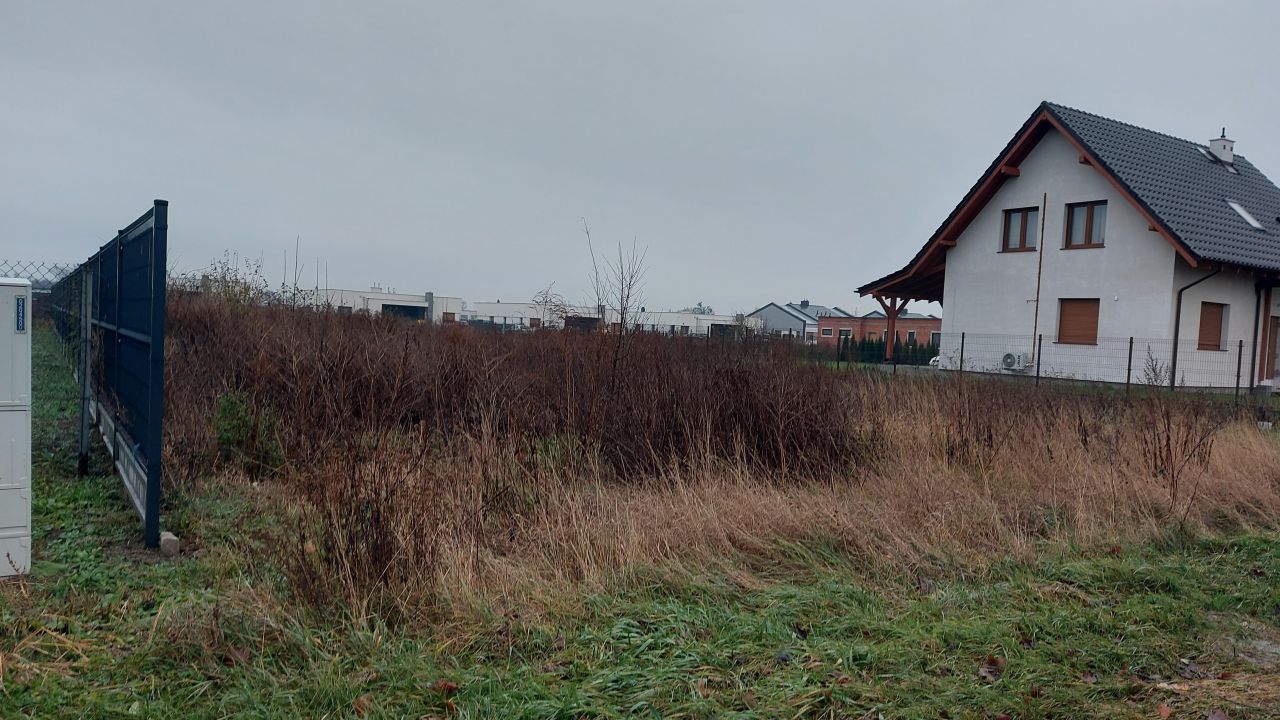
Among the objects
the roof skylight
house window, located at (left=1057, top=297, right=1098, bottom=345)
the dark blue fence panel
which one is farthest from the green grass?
the roof skylight

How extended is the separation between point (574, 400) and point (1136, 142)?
20.7 m

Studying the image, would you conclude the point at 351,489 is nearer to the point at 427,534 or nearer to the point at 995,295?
the point at 427,534

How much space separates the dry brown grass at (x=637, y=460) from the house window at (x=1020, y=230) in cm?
1278

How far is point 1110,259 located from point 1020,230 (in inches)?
105

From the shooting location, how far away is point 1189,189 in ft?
71.2

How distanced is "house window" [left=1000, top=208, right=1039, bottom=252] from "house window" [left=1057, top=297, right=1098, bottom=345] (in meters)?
1.72

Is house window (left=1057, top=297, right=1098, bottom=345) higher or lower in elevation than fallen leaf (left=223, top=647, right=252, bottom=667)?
higher

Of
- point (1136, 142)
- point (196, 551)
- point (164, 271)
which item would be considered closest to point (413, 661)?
point (196, 551)

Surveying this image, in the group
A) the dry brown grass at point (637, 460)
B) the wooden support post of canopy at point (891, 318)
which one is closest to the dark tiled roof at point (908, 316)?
the wooden support post of canopy at point (891, 318)

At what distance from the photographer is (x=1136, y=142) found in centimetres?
2262

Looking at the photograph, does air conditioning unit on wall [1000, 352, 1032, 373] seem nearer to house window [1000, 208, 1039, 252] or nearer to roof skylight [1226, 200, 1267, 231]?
house window [1000, 208, 1039, 252]

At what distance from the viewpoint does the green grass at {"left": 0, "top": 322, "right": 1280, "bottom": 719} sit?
A: 3.06 m

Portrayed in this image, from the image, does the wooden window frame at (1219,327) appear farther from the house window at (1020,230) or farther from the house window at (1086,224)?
the house window at (1020,230)

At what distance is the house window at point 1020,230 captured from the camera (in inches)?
894
